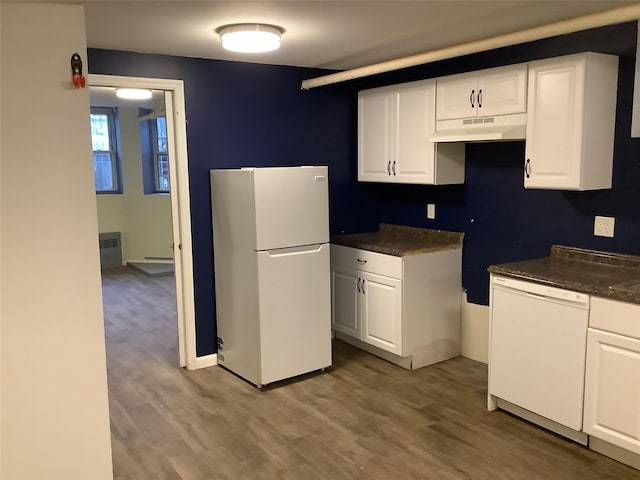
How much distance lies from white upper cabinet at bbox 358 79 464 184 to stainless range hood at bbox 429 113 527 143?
124 mm

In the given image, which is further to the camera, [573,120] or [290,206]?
[290,206]

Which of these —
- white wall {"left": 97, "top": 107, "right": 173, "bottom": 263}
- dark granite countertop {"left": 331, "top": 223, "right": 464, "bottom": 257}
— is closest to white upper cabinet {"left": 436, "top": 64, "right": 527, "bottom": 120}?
dark granite countertop {"left": 331, "top": 223, "right": 464, "bottom": 257}

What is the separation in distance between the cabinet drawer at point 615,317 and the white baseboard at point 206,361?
8.61 ft

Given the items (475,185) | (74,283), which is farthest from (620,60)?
(74,283)

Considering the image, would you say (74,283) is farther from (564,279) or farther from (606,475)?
(606,475)

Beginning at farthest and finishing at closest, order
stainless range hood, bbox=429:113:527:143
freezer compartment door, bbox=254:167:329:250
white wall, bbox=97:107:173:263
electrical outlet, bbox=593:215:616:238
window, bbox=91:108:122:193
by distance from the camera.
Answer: window, bbox=91:108:122:193
white wall, bbox=97:107:173:263
freezer compartment door, bbox=254:167:329:250
stainless range hood, bbox=429:113:527:143
electrical outlet, bbox=593:215:616:238

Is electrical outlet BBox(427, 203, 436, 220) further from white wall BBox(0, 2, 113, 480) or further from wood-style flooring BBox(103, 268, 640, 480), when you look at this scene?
white wall BBox(0, 2, 113, 480)

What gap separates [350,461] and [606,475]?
1.23 meters

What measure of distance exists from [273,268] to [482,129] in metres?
1.60

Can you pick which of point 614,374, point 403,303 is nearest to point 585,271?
point 614,374

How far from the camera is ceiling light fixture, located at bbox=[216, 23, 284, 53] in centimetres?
307

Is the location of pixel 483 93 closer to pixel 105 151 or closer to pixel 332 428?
pixel 332 428

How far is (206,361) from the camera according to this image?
4285 mm

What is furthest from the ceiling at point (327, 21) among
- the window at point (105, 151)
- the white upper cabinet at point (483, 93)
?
the window at point (105, 151)
